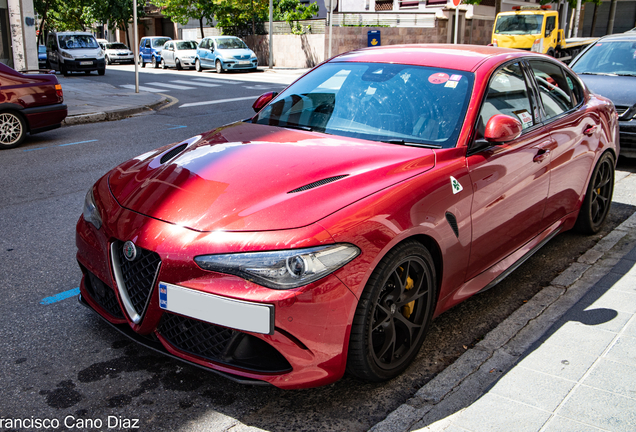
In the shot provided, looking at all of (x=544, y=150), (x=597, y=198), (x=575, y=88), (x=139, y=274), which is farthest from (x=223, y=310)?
(x=597, y=198)

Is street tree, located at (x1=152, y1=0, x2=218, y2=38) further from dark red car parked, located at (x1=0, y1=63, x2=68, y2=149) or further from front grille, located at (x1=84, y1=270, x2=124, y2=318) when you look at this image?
front grille, located at (x1=84, y1=270, x2=124, y2=318)

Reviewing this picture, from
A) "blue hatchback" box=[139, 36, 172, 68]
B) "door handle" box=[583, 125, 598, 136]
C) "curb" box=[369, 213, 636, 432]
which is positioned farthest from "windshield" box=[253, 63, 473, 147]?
"blue hatchback" box=[139, 36, 172, 68]

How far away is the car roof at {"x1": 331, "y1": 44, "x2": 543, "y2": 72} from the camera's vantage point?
12.6ft

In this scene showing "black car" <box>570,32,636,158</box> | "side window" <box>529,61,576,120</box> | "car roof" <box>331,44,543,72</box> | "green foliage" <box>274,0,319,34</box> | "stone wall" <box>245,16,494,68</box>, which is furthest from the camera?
"green foliage" <box>274,0,319,34</box>

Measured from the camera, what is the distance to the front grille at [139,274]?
105 inches

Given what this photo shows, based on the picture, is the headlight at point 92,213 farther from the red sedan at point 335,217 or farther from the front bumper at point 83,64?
the front bumper at point 83,64

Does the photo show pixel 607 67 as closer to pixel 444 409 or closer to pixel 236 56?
pixel 444 409

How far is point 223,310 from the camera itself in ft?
8.15

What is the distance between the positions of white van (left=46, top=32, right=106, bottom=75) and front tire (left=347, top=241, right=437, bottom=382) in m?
27.7

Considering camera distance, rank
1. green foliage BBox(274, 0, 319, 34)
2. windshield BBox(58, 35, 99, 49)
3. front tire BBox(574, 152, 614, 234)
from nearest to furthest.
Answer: front tire BBox(574, 152, 614, 234)
windshield BBox(58, 35, 99, 49)
green foliage BBox(274, 0, 319, 34)

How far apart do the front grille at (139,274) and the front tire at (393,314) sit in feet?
3.08

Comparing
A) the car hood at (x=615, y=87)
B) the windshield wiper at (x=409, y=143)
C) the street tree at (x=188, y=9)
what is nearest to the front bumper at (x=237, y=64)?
the street tree at (x=188, y=9)

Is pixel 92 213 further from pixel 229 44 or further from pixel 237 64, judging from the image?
pixel 229 44

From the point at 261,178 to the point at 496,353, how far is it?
1.61m
